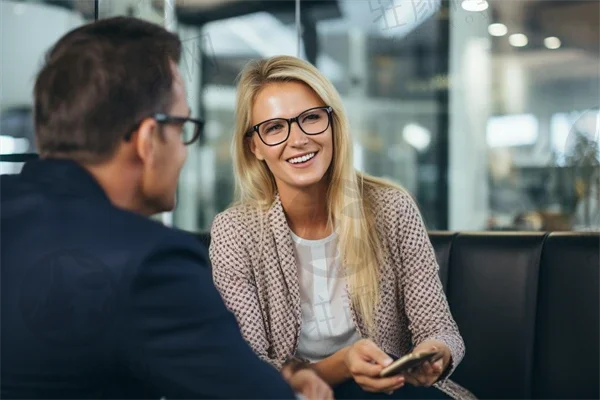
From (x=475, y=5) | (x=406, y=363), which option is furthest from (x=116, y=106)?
(x=475, y=5)

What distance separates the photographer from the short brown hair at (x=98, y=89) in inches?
37.3

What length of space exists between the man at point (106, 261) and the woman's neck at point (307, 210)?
107cm

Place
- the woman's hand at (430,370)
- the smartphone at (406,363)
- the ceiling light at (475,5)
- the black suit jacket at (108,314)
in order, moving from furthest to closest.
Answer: the ceiling light at (475,5) < the woman's hand at (430,370) < the smartphone at (406,363) < the black suit jacket at (108,314)

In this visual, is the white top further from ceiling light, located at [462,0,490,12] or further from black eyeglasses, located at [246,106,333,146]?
ceiling light, located at [462,0,490,12]

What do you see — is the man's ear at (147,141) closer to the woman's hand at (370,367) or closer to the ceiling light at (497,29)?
the woman's hand at (370,367)

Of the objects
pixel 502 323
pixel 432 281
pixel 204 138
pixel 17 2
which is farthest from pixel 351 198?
pixel 204 138

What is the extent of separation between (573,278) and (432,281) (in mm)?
488

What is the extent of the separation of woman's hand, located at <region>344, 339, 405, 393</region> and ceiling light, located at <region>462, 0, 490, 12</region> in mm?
2251

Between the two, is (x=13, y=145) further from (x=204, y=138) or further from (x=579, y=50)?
(x=579, y=50)

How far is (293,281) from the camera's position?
6.43 feet

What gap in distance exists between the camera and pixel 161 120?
992mm

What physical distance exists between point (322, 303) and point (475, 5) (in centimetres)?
203

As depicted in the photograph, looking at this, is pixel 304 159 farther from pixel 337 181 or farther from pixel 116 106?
pixel 116 106

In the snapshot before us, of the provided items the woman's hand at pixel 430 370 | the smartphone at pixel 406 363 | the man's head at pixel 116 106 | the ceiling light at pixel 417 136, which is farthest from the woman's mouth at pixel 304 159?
the ceiling light at pixel 417 136
